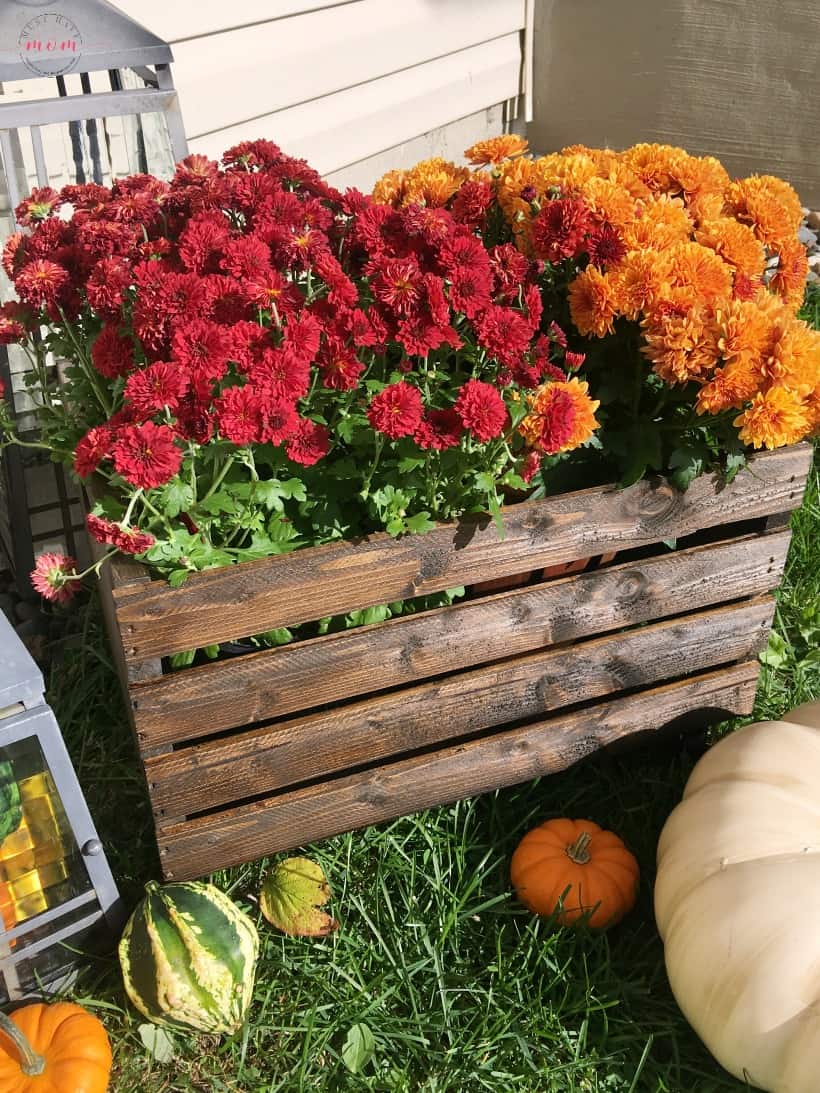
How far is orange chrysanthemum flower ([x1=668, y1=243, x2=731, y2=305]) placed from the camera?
1698 millimetres

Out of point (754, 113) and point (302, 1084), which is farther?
point (754, 113)

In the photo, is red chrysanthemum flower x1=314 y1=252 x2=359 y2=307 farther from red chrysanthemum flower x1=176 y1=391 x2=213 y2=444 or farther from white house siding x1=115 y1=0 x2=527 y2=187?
white house siding x1=115 y1=0 x2=527 y2=187

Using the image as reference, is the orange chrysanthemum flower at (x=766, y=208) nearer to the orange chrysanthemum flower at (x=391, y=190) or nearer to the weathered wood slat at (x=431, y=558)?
the weathered wood slat at (x=431, y=558)

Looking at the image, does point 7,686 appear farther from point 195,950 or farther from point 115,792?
point 115,792

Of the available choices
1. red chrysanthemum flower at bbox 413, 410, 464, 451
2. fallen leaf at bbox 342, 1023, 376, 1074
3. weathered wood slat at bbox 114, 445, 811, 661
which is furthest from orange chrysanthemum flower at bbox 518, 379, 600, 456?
fallen leaf at bbox 342, 1023, 376, 1074

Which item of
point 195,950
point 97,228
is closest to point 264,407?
point 97,228

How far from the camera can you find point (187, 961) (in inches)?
66.2

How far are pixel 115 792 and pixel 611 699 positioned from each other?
1113 millimetres

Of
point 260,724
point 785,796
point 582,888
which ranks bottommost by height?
point 582,888

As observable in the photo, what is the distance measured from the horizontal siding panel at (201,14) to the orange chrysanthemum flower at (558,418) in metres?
1.84

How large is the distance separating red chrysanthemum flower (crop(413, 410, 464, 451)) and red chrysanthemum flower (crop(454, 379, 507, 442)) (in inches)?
1.4

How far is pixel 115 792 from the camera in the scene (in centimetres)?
224

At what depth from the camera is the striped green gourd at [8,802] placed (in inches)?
63.0

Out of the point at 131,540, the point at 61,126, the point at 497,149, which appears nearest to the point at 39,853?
the point at 131,540
